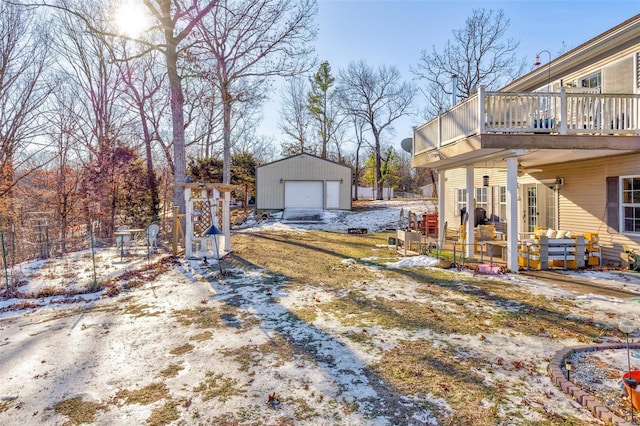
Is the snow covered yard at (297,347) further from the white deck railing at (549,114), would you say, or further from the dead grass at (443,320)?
the white deck railing at (549,114)

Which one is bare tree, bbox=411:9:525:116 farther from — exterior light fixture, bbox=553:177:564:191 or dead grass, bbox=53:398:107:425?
dead grass, bbox=53:398:107:425

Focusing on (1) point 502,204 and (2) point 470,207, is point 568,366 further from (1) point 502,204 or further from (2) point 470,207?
(1) point 502,204

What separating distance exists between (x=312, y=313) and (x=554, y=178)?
28.4 feet

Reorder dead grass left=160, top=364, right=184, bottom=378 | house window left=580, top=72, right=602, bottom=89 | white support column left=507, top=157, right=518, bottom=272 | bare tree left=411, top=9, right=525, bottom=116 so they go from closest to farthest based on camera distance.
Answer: dead grass left=160, top=364, right=184, bottom=378 → white support column left=507, top=157, right=518, bottom=272 → house window left=580, top=72, right=602, bottom=89 → bare tree left=411, top=9, right=525, bottom=116

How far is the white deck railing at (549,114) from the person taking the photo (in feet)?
23.2

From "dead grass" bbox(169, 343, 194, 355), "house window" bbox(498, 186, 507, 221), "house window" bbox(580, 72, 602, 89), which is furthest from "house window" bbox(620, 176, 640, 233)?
"dead grass" bbox(169, 343, 194, 355)

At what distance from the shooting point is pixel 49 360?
3807 mm

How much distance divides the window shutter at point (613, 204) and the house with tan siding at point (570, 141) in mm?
22

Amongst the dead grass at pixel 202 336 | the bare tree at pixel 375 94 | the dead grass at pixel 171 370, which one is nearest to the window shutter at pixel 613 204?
the dead grass at pixel 202 336

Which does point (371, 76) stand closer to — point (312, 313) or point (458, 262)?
point (458, 262)

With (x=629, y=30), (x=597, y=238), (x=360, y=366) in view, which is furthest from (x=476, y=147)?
(x=360, y=366)

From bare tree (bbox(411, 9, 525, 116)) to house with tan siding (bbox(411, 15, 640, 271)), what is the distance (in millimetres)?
15029

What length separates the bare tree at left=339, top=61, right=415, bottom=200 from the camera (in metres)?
32.9

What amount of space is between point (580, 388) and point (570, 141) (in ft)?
19.1
